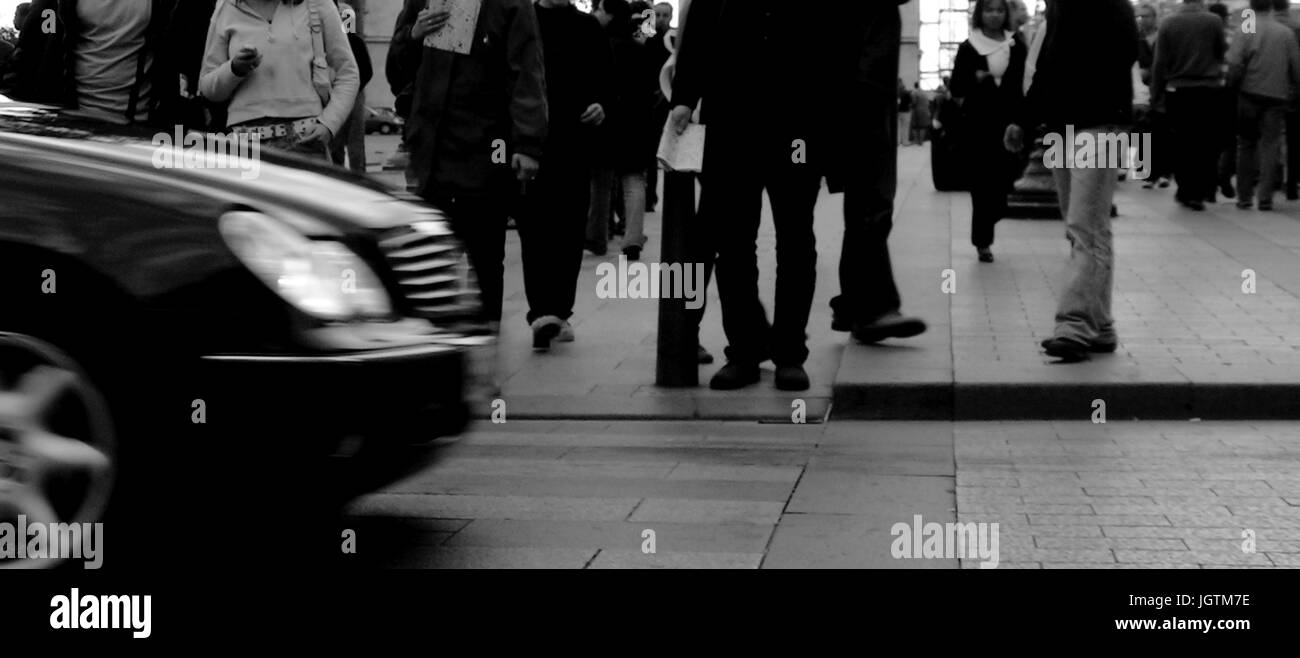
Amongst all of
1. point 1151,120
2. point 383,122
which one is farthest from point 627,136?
point 383,122

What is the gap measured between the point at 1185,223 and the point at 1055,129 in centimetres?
737

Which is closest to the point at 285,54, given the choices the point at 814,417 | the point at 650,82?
the point at 814,417

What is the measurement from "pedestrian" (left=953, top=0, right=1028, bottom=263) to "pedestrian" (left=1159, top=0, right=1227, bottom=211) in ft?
13.8

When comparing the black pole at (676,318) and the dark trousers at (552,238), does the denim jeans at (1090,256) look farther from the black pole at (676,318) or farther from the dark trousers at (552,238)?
the dark trousers at (552,238)

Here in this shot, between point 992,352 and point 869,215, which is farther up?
point 869,215

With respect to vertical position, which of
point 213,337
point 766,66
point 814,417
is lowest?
point 814,417

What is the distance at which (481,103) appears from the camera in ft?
27.1

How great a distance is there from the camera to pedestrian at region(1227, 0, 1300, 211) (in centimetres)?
1680

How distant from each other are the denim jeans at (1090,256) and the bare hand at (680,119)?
68.3 inches

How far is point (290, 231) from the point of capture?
458 cm

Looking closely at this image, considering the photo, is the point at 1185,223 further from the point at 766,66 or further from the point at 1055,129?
the point at 766,66

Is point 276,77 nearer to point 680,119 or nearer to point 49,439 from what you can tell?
point 680,119

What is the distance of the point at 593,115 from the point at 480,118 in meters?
1.92
